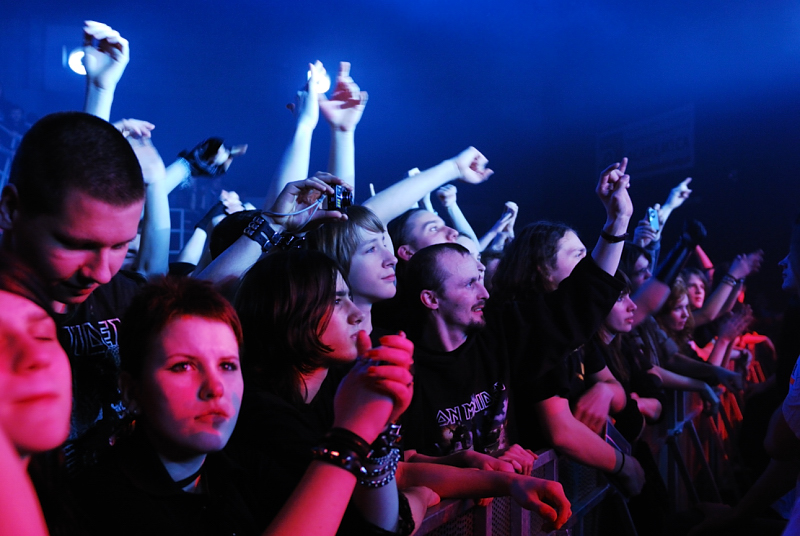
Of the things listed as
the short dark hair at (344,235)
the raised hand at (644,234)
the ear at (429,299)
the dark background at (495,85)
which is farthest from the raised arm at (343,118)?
the dark background at (495,85)

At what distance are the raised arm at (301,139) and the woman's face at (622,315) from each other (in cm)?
136

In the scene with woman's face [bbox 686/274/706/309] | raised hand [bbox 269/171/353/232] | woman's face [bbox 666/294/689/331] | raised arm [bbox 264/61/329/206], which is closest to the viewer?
raised hand [bbox 269/171/353/232]

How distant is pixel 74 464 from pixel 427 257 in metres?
1.14

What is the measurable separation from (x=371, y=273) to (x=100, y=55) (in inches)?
37.8

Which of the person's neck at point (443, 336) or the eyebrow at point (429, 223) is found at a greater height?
the eyebrow at point (429, 223)

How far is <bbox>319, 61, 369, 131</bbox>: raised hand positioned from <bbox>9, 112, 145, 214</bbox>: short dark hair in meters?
1.15

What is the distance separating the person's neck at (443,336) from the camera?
1.73 meters

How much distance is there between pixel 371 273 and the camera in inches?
68.6

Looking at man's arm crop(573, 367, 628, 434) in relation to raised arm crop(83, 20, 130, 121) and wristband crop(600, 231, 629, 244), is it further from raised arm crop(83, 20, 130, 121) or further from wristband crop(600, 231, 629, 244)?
raised arm crop(83, 20, 130, 121)

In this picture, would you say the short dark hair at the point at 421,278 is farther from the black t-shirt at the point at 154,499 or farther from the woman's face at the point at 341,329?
the black t-shirt at the point at 154,499

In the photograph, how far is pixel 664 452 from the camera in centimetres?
324

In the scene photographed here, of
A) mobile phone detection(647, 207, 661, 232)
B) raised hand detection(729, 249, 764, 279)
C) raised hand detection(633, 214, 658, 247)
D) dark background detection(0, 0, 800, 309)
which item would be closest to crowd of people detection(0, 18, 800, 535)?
raised hand detection(633, 214, 658, 247)

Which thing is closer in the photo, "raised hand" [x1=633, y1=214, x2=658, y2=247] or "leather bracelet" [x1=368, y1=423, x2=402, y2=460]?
"leather bracelet" [x1=368, y1=423, x2=402, y2=460]

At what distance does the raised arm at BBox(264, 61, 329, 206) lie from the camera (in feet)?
6.75
